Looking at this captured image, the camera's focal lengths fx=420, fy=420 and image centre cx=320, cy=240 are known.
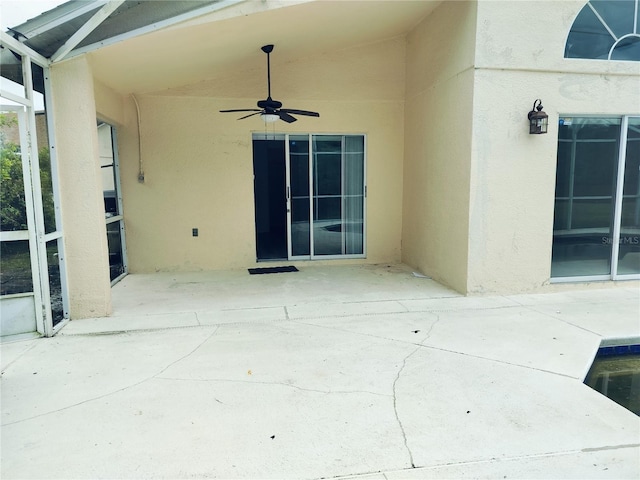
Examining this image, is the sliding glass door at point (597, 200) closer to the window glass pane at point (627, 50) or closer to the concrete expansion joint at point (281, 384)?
the window glass pane at point (627, 50)

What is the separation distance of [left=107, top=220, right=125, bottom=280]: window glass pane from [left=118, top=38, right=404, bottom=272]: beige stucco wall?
0.58 ft

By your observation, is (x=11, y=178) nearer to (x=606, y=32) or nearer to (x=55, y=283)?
(x=55, y=283)

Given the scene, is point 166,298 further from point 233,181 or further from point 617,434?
point 617,434

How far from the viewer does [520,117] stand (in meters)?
4.73

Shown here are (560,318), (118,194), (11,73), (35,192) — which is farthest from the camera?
(118,194)

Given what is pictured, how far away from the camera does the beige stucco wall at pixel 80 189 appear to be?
3.87m

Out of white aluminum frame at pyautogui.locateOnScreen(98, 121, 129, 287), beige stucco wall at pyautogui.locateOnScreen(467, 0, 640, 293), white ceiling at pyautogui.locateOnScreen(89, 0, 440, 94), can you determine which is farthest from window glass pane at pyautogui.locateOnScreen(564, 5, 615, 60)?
white aluminum frame at pyautogui.locateOnScreen(98, 121, 129, 287)

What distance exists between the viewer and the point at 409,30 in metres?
6.21

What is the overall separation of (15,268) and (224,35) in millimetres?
2975

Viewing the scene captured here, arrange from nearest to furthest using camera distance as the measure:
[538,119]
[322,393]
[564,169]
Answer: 1. [322,393]
2. [538,119]
3. [564,169]

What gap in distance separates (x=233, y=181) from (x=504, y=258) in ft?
12.8

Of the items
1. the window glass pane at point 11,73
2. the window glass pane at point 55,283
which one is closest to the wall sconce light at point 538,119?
the window glass pane at point 11,73

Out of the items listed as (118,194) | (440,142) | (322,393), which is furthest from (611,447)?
(118,194)

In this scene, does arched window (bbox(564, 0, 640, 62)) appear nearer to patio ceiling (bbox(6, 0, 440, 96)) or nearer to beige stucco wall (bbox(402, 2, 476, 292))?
beige stucco wall (bbox(402, 2, 476, 292))
